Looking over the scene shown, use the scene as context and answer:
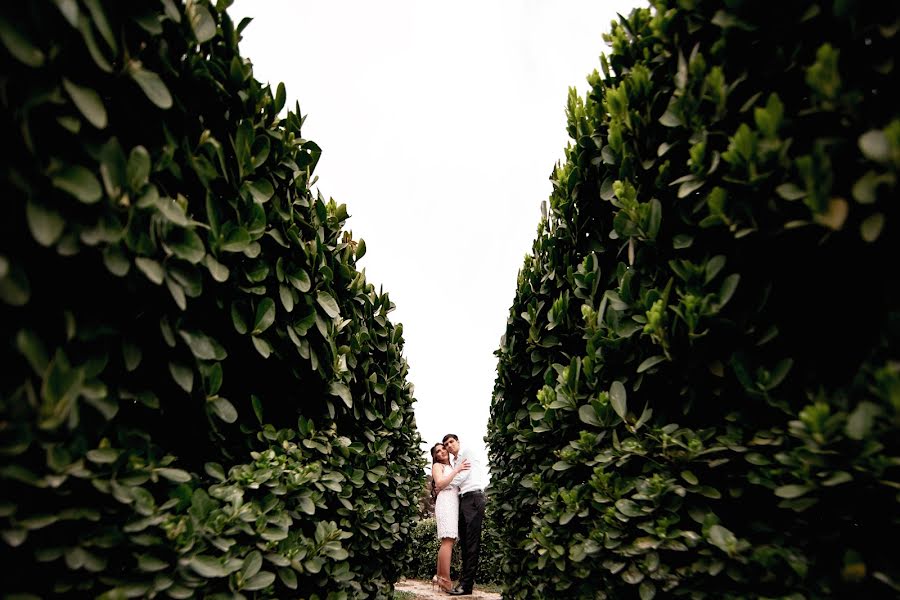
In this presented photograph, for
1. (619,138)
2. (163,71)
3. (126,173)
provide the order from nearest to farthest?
1. (126,173)
2. (163,71)
3. (619,138)

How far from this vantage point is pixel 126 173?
1.51m

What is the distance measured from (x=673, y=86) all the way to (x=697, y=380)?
1.38 meters

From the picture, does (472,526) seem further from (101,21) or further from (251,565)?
(101,21)

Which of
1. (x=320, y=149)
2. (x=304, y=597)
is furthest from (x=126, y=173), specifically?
(x=304, y=597)

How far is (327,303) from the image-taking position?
284cm

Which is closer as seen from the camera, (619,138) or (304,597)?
(619,138)

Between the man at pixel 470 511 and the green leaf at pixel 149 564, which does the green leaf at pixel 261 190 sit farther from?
the man at pixel 470 511

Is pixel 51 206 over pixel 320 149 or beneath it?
beneath

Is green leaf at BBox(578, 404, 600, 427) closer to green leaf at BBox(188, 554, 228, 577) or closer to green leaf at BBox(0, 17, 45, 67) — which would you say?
green leaf at BBox(188, 554, 228, 577)

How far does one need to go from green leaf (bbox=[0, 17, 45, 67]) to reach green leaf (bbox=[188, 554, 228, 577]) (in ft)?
5.46

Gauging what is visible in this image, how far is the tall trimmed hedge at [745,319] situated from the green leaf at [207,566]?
1644mm

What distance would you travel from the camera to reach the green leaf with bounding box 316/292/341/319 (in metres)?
2.80

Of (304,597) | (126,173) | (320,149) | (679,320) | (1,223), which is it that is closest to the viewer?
(1,223)

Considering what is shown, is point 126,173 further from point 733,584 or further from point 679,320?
point 733,584
